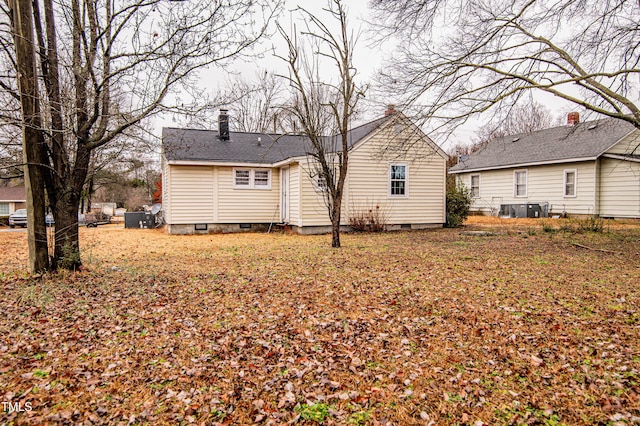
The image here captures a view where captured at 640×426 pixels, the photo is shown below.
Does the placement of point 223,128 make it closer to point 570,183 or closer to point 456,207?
point 456,207

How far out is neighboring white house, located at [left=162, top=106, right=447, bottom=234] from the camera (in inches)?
551

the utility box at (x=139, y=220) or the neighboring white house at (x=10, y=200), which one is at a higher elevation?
the neighboring white house at (x=10, y=200)

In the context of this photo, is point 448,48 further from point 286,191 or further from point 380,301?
point 286,191

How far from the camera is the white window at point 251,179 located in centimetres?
1510

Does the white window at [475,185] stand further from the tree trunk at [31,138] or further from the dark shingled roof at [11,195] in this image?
the dark shingled roof at [11,195]

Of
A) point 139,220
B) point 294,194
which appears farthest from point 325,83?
point 139,220

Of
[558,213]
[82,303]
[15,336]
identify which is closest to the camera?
[15,336]

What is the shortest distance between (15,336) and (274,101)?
2578 cm

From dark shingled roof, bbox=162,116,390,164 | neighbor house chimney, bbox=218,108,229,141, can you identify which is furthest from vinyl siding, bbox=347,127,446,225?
neighbor house chimney, bbox=218,108,229,141

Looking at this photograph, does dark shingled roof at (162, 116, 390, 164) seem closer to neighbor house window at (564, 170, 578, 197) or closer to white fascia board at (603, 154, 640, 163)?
neighbor house window at (564, 170, 578, 197)

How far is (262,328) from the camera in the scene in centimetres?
424

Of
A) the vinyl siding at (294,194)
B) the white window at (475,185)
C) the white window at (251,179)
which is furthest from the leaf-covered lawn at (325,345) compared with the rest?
the white window at (475,185)

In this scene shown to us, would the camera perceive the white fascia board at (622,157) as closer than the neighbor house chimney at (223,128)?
Yes

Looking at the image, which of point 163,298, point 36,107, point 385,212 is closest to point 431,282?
point 163,298
